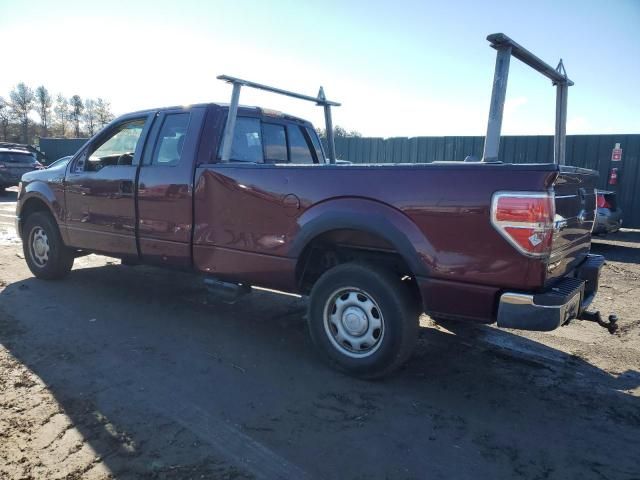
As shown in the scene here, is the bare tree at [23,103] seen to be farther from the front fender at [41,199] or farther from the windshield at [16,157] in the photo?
the front fender at [41,199]

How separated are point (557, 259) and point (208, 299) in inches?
151

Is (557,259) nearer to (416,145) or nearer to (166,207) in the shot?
(166,207)

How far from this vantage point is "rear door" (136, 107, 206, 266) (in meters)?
4.52

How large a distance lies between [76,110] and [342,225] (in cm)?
6682

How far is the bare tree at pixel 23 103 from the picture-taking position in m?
58.1

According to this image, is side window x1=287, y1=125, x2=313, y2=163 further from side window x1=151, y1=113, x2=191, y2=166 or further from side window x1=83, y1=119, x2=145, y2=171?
side window x1=83, y1=119, x2=145, y2=171

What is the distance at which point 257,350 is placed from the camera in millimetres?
4156

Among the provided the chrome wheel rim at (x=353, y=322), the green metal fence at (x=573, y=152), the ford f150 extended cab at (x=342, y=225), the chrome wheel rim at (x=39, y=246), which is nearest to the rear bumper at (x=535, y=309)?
the ford f150 extended cab at (x=342, y=225)

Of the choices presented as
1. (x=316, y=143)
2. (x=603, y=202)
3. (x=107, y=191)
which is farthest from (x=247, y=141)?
(x=603, y=202)

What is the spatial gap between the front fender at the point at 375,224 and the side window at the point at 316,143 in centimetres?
228

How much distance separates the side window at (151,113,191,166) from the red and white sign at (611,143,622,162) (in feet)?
42.6

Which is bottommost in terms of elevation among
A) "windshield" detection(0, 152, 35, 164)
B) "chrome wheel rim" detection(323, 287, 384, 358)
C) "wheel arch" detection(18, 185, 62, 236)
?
"chrome wheel rim" detection(323, 287, 384, 358)

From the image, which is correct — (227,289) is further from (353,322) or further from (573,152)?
(573,152)

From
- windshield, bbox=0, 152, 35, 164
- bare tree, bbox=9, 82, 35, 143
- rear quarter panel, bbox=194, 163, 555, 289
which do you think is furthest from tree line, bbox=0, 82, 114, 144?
rear quarter panel, bbox=194, 163, 555, 289
